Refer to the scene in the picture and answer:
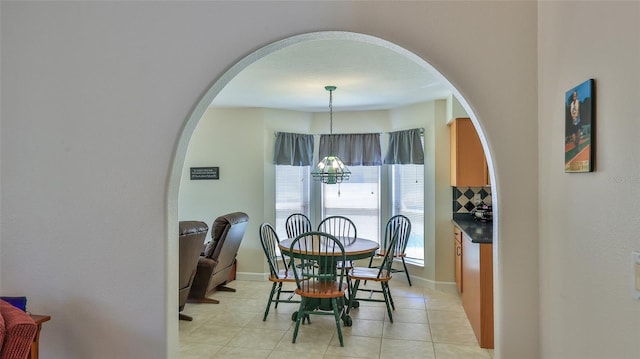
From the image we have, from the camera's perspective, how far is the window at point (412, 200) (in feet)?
17.2

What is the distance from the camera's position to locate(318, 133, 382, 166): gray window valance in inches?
221

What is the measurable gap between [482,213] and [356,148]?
206 centimetres

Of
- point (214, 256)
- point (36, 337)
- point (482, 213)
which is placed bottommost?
point (214, 256)

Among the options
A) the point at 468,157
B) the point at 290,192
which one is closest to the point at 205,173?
the point at 290,192

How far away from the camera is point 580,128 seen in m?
1.29

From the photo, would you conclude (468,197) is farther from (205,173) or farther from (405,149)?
(205,173)

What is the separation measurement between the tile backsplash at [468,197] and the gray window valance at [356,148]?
4.08 ft

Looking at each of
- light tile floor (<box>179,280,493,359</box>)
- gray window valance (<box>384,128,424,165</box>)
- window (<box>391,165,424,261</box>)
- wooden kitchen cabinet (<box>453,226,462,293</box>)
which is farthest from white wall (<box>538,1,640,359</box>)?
window (<box>391,165,424,261</box>)

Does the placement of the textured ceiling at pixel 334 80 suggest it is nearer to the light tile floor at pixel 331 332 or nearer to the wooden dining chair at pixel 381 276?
the wooden dining chair at pixel 381 276

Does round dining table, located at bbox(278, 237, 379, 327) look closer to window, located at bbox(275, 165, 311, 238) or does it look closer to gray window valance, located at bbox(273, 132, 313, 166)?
window, located at bbox(275, 165, 311, 238)

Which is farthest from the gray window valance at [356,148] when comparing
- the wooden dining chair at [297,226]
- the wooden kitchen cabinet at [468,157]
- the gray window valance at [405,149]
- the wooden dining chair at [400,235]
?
the wooden kitchen cabinet at [468,157]

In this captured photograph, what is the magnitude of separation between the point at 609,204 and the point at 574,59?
540 mm

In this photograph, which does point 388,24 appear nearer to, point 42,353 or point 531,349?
point 531,349

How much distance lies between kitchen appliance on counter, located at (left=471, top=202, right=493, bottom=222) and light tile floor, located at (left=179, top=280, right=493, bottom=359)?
3.31ft
